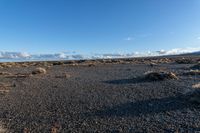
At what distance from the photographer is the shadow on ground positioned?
1028 centimetres

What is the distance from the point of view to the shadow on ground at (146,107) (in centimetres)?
1028

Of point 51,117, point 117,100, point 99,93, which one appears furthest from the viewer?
point 99,93

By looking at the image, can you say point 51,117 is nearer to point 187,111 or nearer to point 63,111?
point 63,111

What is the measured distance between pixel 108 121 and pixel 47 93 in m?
7.85

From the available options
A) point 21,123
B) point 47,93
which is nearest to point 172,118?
point 21,123

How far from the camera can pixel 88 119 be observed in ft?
31.6

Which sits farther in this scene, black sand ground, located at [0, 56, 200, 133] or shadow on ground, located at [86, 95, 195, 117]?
shadow on ground, located at [86, 95, 195, 117]

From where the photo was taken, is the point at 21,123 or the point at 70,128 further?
the point at 21,123

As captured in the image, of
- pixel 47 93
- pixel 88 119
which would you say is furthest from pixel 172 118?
pixel 47 93

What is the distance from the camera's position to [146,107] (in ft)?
36.3

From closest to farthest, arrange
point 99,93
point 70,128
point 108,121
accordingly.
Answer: point 70,128 < point 108,121 < point 99,93

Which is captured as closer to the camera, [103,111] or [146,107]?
[103,111]

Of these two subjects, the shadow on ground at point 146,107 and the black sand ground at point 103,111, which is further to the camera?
the shadow on ground at point 146,107

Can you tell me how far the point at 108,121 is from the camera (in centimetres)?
923
